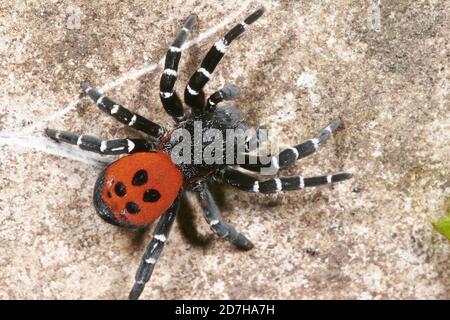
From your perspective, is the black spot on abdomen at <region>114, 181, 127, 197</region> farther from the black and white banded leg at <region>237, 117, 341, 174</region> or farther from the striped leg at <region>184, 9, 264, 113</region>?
the black and white banded leg at <region>237, 117, 341, 174</region>

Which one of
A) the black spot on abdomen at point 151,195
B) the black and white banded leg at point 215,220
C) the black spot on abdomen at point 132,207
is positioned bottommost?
the black and white banded leg at point 215,220

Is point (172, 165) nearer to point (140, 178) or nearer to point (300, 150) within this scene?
point (140, 178)

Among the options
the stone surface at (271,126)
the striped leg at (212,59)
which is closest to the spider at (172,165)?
the striped leg at (212,59)

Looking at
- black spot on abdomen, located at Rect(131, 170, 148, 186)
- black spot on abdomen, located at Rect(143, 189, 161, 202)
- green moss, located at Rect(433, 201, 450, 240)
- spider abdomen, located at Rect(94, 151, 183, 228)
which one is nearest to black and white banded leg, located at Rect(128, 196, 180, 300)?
spider abdomen, located at Rect(94, 151, 183, 228)

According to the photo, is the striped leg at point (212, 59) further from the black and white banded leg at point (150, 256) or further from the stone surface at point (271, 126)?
the black and white banded leg at point (150, 256)

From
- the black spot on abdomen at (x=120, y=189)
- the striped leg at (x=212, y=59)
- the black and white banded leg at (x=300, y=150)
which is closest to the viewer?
the black spot on abdomen at (x=120, y=189)
